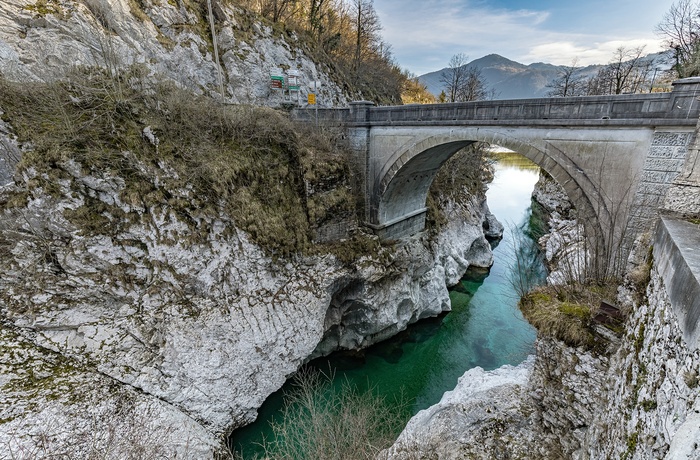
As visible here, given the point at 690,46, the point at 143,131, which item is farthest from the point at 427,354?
the point at 690,46

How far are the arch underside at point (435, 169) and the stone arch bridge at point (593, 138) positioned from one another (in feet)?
0.07

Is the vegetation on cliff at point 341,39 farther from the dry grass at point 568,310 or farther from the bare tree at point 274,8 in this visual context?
the dry grass at point 568,310

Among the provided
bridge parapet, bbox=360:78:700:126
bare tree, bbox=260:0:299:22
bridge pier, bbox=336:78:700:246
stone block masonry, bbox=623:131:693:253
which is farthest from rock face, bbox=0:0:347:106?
stone block masonry, bbox=623:131:693:253

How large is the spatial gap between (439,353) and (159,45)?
1605 cm

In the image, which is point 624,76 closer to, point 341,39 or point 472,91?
point 472,91

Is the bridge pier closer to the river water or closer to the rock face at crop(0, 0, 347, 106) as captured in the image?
the river water

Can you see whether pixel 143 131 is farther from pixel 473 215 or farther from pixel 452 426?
pixel 473 215

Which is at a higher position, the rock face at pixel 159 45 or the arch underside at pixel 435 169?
the rock face at pixel 159 45

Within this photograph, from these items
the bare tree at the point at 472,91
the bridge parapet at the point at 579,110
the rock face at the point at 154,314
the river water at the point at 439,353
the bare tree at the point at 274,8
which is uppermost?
the bare tree at the point at 274,8

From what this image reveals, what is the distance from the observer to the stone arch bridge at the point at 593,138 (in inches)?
196

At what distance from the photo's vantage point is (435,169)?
1171 cm

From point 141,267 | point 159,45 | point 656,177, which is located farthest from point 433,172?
point 159,45

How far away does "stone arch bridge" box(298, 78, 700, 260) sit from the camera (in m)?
4.98

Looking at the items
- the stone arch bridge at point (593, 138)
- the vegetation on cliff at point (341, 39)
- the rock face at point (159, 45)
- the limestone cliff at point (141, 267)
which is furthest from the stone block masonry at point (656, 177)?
the vegetation on cliff at point (341, 39)
